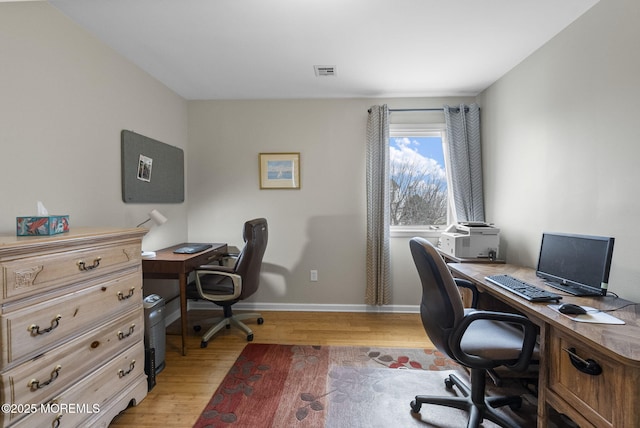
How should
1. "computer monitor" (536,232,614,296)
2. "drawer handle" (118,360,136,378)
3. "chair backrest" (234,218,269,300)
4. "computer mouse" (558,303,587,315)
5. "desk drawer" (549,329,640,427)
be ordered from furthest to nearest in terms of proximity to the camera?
"chair backrest" (234,218,269,300)
"drawer handle" (118,360,136,378)
"computer monitor" (536,232,614,296)
"computer mouse" (558,303,587,315)
"desk drawer" (549,329,640,427)

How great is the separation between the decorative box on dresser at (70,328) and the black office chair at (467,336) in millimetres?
1718

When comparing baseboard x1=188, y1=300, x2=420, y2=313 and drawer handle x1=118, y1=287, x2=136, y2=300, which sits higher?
drawer handle x1=118, y1=287, x2=136, y2=300

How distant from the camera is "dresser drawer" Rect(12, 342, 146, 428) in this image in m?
1.24

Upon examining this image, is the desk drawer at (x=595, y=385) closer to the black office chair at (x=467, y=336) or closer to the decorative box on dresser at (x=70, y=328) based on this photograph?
the black office chair at (x=467, y=336)

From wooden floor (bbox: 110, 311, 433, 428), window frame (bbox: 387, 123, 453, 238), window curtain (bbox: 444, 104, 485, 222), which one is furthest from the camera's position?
window frame (bbox: 387, 123, 453, 238)

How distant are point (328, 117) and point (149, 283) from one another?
253cm

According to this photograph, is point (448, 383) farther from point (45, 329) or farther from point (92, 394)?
point (45, 329)

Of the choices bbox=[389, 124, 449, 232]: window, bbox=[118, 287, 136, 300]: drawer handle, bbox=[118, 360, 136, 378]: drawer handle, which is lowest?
bbox=[118, 360, 136, 378]: drawer handle

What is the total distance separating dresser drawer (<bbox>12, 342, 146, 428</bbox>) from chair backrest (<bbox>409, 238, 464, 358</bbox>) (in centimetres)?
181

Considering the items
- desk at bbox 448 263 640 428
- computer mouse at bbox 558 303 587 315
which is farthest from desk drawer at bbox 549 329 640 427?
computer mouse at bbox 558 303 587 315

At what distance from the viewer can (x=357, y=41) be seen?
7.04 feet

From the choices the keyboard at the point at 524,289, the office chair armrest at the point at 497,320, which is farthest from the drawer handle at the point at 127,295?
the keyboard at the point at 524,289

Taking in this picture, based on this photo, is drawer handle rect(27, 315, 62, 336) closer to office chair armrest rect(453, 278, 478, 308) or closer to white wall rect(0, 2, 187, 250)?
white wall rect(0, 2, 187, 250)

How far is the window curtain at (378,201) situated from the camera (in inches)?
124
